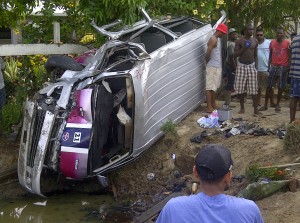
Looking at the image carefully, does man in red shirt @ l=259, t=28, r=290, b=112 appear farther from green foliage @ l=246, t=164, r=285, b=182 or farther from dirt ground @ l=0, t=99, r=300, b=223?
green foliage @ l=246, t=164, r=285, b=182

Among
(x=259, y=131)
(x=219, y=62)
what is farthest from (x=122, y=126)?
(x=219, y=62)

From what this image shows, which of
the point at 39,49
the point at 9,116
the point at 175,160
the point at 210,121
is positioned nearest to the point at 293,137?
the point at 175,160

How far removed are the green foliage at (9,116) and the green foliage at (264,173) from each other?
4.01 metres

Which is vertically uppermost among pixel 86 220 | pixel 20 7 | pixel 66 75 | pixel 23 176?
pixel 20 7

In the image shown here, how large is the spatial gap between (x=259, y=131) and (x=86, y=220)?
2.89m

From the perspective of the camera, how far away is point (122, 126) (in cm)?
776

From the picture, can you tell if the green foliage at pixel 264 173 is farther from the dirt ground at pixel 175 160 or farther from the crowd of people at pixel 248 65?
the crowd of people at pixel 248 65

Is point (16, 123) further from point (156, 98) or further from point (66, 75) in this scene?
point (156, 98)

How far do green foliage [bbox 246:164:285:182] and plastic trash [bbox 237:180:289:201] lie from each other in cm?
23

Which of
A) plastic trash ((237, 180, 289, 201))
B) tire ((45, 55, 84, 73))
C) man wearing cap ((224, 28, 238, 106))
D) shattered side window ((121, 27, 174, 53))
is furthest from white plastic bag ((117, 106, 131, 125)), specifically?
man wearing cap ((224, 28, 238, 106))

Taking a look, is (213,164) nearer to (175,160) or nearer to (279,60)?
(175,160)

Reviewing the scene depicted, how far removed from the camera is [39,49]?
31.2 feet

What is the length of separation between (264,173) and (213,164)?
165 inches

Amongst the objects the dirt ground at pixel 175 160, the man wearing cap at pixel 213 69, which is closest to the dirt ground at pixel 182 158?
the dirt ground at pixel 175 160
